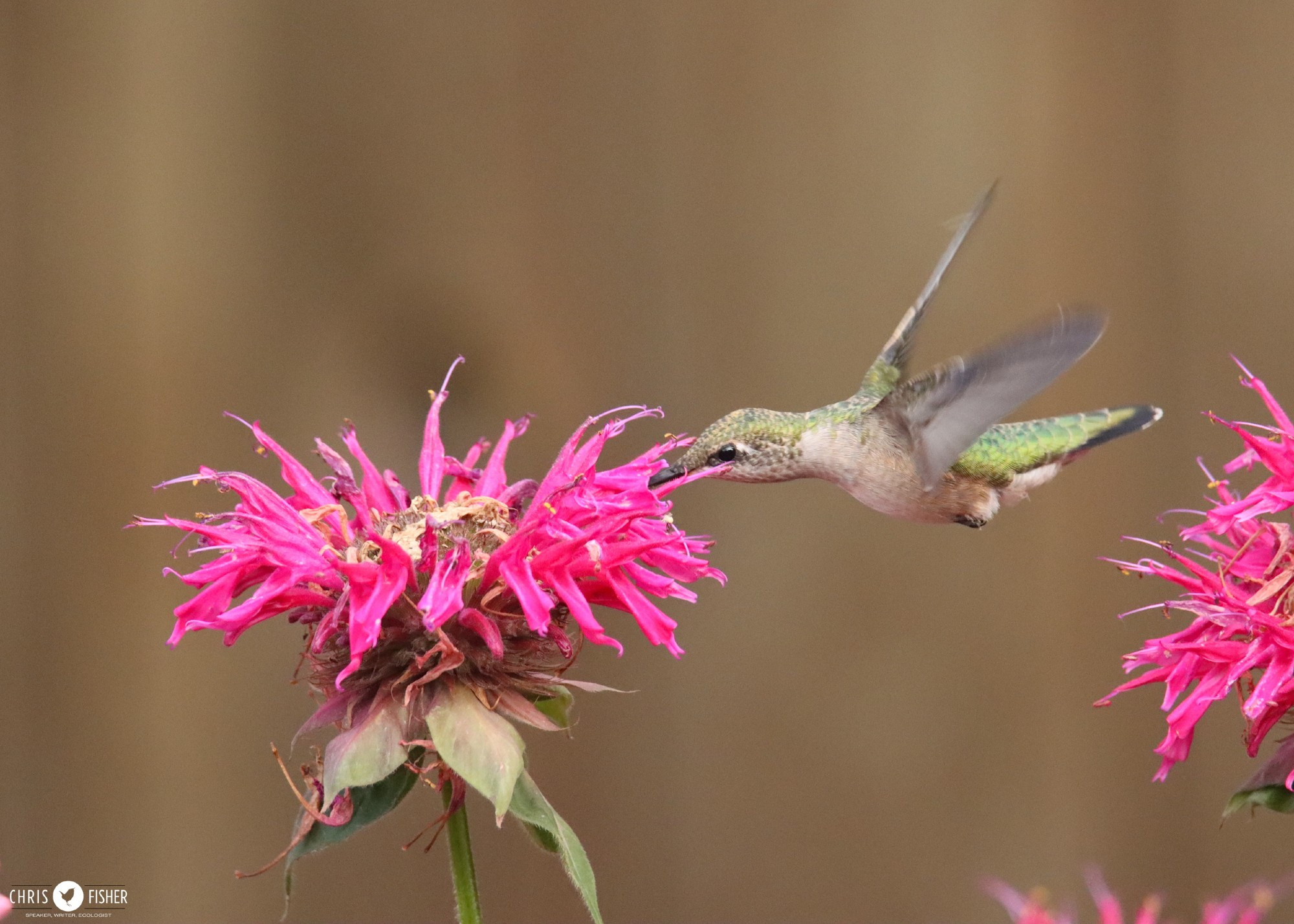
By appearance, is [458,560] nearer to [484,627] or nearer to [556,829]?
[484,627]

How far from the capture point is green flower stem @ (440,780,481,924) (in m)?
0.77

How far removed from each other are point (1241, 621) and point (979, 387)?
279mm

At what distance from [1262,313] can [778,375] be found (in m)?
0.59

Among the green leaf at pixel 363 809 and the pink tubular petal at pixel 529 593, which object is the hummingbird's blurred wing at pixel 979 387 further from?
the green leaf at pixel 363 809

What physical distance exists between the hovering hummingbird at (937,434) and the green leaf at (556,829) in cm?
28

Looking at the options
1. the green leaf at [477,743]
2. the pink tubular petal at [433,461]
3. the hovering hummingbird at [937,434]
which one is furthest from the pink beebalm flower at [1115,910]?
the pink tubular petal at [433,461]

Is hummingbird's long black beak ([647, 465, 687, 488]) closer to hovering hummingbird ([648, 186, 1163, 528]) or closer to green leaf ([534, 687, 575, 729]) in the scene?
hovering hummingbird ([648, 186, 1163, 528])

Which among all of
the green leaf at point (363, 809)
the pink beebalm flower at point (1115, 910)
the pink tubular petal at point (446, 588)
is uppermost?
the pink tubular petal at point (446, 588)

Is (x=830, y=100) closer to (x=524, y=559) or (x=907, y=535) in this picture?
(x=907, y=535)

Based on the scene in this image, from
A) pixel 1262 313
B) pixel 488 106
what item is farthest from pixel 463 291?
pixel 1262 313

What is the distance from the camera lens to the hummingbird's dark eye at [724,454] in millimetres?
1098

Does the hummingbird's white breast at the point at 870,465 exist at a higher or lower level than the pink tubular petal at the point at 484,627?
higher

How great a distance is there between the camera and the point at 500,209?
1.45 meters

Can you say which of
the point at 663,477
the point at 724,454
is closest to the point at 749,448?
the point at 724,454
